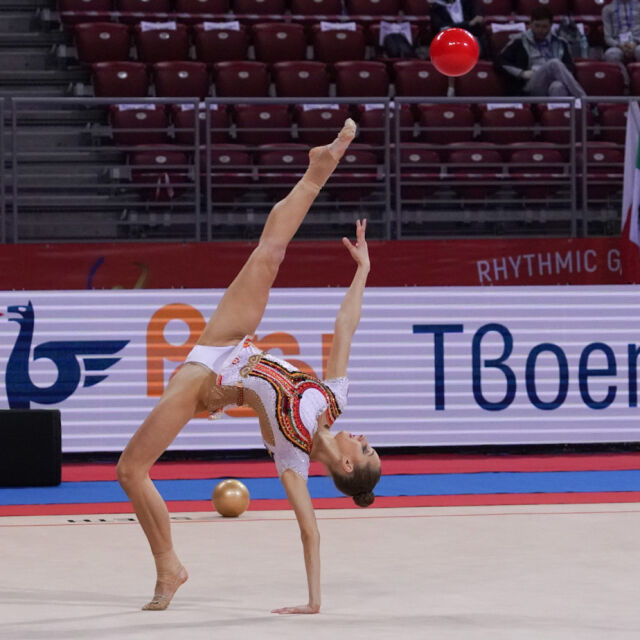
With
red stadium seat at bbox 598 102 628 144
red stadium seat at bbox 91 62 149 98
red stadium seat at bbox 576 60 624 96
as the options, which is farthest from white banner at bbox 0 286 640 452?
red stadium seat at bbox 576 60 624 96

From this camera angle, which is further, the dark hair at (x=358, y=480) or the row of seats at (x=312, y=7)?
the row of seats at (x=312, y=7)

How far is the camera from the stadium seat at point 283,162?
11.4 meters

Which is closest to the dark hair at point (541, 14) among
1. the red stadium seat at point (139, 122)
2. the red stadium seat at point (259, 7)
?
the red stadium seat at point (259, 7)

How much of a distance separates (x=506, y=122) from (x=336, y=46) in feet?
7.05

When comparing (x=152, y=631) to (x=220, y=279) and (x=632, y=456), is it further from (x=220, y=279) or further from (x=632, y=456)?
(x=632, y=456)

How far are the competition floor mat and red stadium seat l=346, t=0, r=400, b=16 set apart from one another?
549 cm

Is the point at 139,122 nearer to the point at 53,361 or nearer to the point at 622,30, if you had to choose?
the point at 53,361

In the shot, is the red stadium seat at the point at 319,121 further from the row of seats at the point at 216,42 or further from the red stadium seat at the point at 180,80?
the row of seats at the point at 216,42

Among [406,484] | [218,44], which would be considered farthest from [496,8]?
[406,484]

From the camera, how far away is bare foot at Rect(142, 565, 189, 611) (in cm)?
551

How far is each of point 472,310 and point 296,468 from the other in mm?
6081

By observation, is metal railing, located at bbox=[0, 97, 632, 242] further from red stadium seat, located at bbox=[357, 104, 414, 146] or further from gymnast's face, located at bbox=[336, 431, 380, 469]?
gymnast's face, located at bbox=[336, 431, 380, 469]

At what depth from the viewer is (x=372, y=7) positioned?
14383 millimetres

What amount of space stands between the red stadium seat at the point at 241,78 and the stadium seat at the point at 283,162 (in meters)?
1.11
